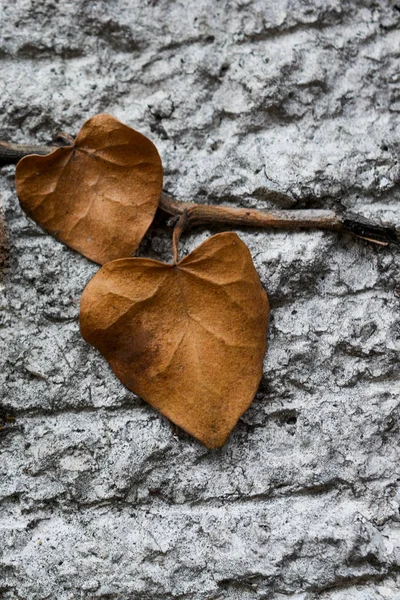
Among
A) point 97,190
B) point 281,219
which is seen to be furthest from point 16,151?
point 281,219

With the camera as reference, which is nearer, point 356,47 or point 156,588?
point 156,588

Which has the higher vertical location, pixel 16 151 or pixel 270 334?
pixel 16 151

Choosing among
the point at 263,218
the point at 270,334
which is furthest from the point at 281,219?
the point at 270,334

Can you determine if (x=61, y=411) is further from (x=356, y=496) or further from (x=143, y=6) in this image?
(x=143, y=6)

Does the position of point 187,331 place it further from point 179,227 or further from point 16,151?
point 16,151

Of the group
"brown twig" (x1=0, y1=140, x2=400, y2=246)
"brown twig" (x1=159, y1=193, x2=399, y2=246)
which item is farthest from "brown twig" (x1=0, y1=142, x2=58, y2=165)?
"brown twig" (x1=159, y1=193, x2=399, y2=246)

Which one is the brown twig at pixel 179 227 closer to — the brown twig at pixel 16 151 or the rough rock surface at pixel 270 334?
the rough rock surface at pixel 270 334

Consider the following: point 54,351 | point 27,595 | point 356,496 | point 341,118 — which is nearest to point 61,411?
point 54,351
